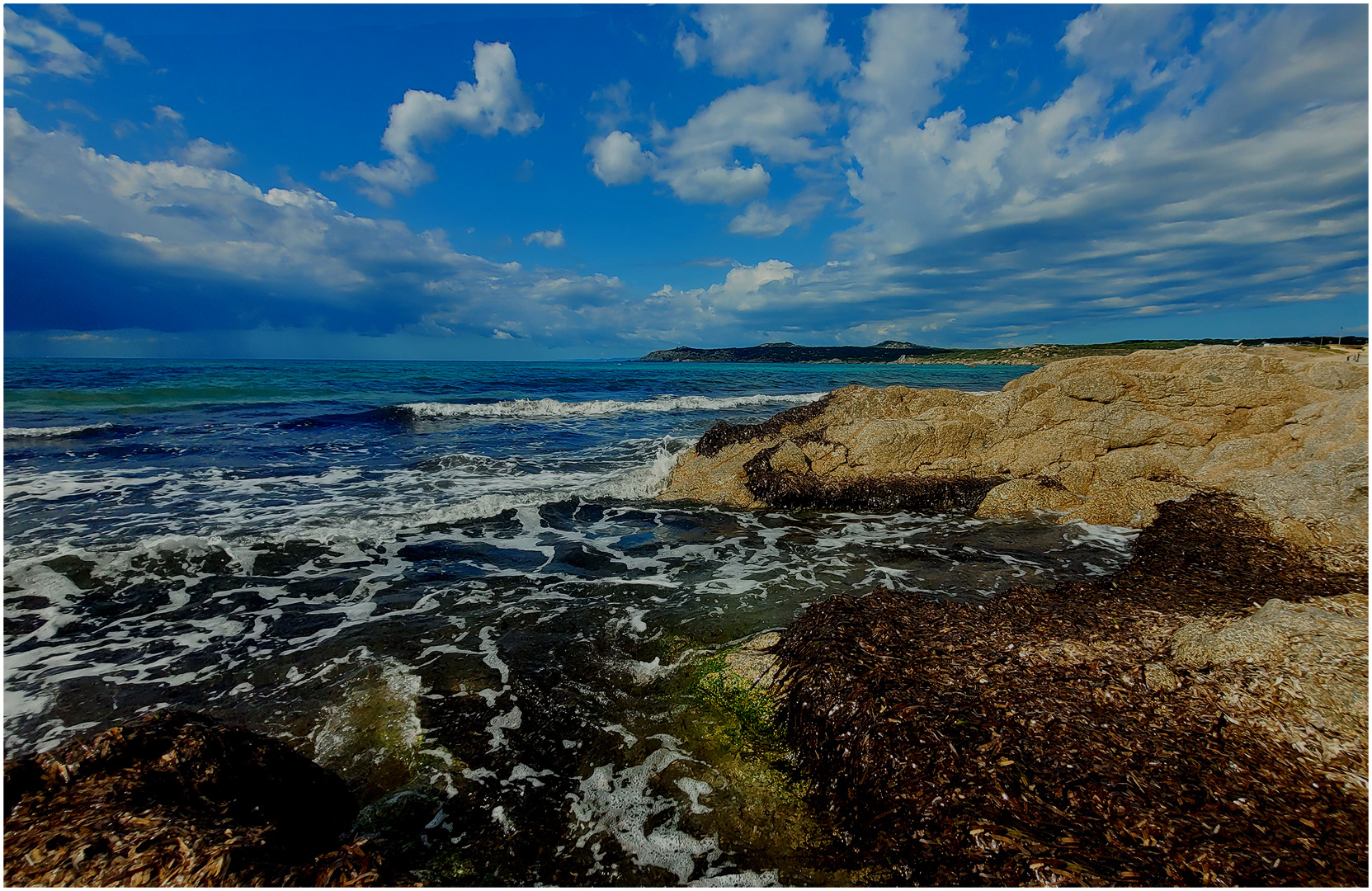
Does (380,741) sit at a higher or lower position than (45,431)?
lower

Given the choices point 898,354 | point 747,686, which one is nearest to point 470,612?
point 747,686

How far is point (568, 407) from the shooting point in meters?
29.4

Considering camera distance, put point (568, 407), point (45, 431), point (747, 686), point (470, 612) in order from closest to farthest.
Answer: point (747, 686) < point (470, 612) < point (45, 431) < point (568, 407)

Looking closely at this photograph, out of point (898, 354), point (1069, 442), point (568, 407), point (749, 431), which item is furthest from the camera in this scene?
point (898, 354)

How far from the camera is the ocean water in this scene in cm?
384

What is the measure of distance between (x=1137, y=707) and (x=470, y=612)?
21.3 feet

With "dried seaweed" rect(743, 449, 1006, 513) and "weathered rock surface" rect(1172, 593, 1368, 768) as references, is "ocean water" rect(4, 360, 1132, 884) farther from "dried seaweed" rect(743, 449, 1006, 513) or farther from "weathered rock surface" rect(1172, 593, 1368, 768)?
"weathered rock surface" rect(1172, 593, 1368, 768)

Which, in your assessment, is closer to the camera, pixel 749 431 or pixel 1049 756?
pixel 1049 756

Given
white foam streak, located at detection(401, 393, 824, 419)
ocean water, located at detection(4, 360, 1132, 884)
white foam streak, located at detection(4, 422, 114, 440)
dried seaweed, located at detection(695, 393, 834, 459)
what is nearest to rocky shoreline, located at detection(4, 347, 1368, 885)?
ocean water, located at detection(4, 360, 1132, 884)

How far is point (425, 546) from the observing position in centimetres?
903

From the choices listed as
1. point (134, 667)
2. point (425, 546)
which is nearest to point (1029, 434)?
point (425, 546)

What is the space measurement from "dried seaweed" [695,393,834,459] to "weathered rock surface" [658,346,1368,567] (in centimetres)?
5

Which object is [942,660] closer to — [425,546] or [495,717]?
[495,717]

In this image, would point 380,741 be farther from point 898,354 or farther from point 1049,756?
point 898,354
